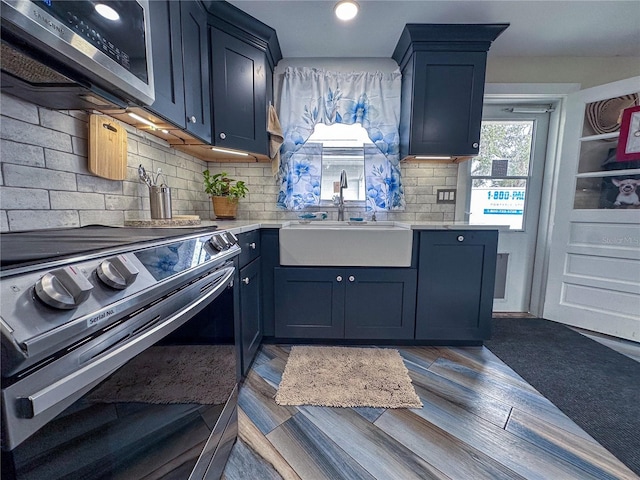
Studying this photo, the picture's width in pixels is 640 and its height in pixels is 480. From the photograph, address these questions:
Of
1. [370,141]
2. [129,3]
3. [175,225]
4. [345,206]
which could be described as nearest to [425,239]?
[345,206]

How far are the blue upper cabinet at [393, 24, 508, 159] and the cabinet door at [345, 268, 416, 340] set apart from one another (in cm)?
96

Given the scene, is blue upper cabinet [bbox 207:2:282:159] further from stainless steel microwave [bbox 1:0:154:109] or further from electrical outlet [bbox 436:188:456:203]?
electrical outlet [bbox 436:188:456:203]

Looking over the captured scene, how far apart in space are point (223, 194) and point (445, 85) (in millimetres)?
1829

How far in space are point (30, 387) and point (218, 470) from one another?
2.91 feet

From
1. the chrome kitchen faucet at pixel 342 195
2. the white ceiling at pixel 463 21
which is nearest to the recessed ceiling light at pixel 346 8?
the white ceiling at pixel 463 21

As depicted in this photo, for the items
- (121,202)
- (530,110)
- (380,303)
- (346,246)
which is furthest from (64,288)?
(530,110)

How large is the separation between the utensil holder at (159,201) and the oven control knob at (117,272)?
93cm

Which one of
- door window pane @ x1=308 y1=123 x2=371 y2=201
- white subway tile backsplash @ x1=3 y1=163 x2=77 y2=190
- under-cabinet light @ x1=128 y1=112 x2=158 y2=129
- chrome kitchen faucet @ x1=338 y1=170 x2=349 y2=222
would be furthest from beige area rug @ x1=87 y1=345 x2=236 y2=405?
door window pane @ x1=308 y1=123 x2=371 y2=201

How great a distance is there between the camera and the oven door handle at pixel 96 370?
1.14ft

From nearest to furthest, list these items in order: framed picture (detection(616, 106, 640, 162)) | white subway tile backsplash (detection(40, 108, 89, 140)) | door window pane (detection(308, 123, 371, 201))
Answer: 1. white subway tile backsplash (detection(40, 108, 89, 140))
2. framed picture (detection(616, 106, 640, 162))
3. door window pane (detection(308, 123, 371, 201))

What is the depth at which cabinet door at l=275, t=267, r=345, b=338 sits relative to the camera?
1862mm

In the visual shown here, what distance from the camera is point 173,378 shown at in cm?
69

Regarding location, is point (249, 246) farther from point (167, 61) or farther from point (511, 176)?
point (511, 176)

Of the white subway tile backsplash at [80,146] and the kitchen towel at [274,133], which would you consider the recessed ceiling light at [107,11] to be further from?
the kitchen towel at [274,133]
